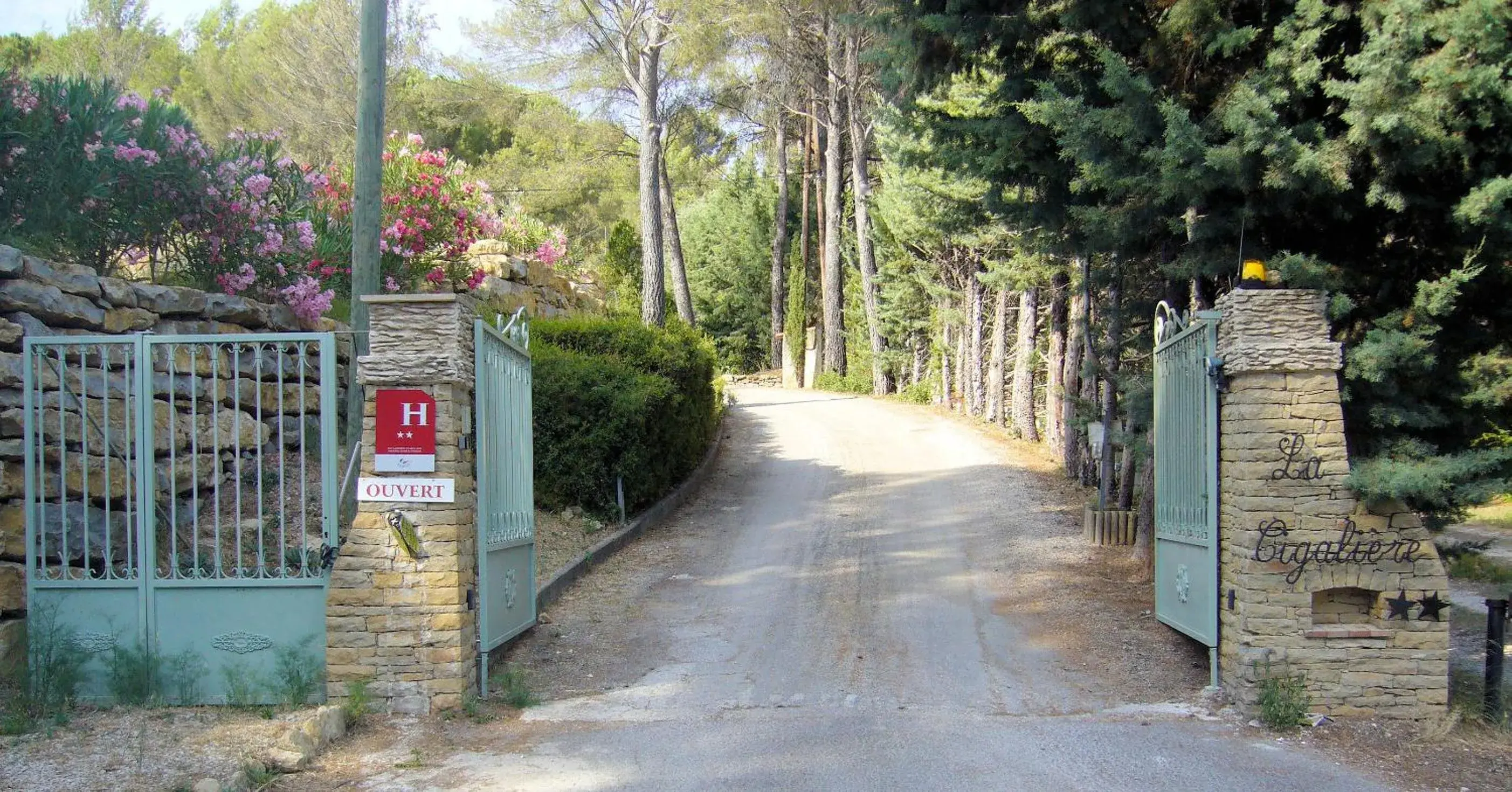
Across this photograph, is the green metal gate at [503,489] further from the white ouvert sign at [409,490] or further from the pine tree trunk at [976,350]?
the pine tree trunk at [976,350]

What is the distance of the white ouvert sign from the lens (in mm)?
6816

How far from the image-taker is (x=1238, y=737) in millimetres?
6512

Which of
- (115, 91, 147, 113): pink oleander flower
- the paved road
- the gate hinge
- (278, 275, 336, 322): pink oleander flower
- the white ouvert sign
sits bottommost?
the paved road

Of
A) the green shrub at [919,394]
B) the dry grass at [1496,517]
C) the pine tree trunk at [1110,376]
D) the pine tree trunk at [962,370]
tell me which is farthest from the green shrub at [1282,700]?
the green shrub at [919,394]

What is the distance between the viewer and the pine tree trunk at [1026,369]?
19.3m

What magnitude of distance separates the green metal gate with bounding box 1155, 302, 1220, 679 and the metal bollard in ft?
5.17

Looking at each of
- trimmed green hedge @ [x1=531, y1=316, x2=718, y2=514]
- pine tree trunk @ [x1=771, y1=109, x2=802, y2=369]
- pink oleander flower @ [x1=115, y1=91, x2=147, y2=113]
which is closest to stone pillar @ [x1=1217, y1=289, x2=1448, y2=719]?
trimmed green hedge @ [x1=531, y1=316, x2=718, y2=514]

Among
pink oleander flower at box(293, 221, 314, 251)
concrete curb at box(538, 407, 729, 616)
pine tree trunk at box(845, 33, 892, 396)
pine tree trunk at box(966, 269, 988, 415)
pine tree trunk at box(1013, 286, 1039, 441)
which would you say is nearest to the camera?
concrete curb at box(538, 407, 729, 616)

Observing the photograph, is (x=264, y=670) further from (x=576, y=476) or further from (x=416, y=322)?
(x=576, y=476)

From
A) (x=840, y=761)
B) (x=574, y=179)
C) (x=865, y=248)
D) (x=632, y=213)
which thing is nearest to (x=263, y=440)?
(x=840, y=761)

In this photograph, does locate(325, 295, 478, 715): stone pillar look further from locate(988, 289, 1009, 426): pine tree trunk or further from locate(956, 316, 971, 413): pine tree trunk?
locate(956, 316, 971, 413): pine tree trunk

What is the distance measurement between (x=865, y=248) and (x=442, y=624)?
2429 cm

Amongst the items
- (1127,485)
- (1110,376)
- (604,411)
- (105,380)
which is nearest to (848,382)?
(1127,485)

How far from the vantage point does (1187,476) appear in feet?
26.1
